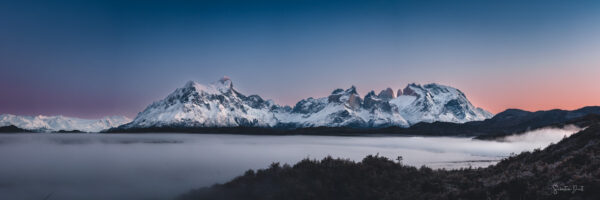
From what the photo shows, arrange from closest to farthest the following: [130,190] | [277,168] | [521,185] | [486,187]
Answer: [521,185] → [486,187] → [277,168] → [130,190]

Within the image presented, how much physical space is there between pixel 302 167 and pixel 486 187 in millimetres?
12778

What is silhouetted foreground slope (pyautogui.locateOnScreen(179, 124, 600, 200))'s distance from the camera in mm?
19717

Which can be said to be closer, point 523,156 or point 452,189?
point 452,189

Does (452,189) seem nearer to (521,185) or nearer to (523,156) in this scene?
(521,185)

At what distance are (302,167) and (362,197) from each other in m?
6.24

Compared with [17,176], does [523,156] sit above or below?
above

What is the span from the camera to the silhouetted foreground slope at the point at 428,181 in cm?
1972

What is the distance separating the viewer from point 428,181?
26.2 meters

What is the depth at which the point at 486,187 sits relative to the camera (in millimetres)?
22078

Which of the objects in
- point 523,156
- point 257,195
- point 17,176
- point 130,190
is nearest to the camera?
point 257,195

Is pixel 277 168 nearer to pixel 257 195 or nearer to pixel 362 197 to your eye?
pixel 257 195

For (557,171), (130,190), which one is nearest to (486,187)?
(557,171)

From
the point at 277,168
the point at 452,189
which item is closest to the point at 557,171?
the point at 452,189

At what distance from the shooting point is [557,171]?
2189cm
